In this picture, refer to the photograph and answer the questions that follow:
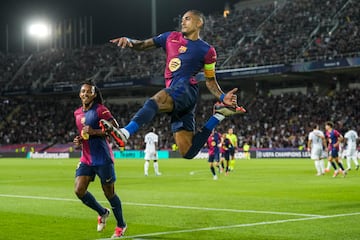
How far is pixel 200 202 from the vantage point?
1627cm

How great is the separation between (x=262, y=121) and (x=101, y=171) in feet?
161

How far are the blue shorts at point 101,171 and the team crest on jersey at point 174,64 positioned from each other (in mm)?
2205

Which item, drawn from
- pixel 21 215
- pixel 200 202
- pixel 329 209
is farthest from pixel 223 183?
pixel 21 215

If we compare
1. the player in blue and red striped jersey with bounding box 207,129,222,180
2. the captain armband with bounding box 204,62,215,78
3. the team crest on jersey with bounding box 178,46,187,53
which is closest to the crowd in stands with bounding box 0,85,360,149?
the player in blue and red striped jersey with bounding box 207,129,222,180

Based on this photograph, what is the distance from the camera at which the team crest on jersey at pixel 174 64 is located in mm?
9203

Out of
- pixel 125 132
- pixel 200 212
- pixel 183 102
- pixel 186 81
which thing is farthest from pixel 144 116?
pixel 200 212

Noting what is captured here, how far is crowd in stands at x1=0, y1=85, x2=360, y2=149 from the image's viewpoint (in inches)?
2104

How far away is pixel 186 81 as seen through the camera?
9062 millimetres

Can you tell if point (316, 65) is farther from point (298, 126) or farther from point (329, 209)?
point (329, 209)

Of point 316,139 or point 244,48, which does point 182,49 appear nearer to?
point 316,139

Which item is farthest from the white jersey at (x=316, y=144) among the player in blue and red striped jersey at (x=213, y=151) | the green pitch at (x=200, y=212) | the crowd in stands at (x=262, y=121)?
the crowd in stands at (x=262, y=121)

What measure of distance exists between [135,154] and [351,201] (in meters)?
47.4

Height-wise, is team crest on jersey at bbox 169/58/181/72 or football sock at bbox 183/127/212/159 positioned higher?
team crest on jersey at bbox 169/58/181/72

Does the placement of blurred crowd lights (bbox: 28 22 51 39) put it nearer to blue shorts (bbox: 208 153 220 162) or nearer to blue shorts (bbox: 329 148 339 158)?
blue shorts (bbox: 208 153 220 162)
